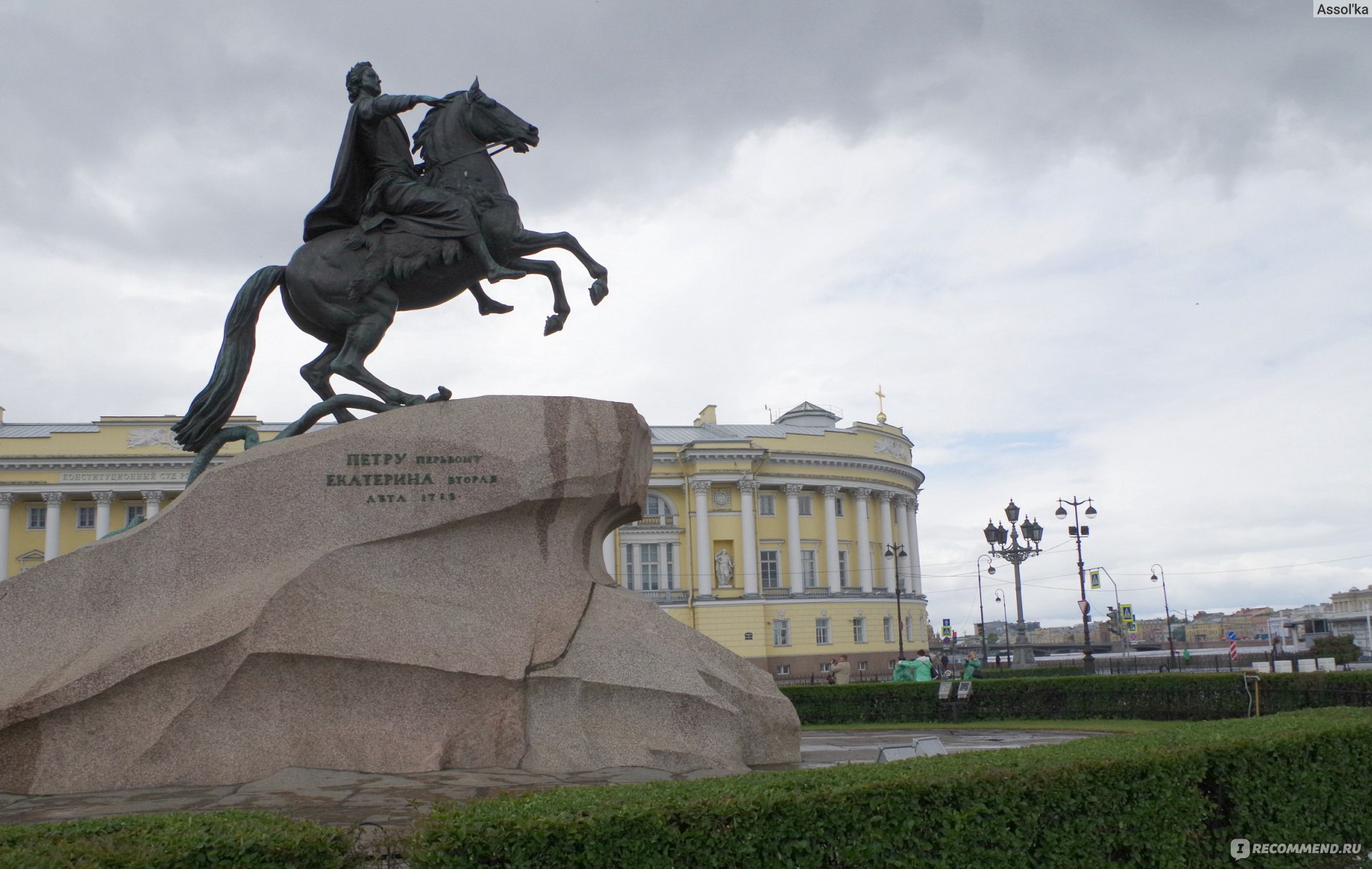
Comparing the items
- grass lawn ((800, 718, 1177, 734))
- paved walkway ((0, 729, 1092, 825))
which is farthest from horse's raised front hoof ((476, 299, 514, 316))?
grass lawn ((800, 718, 1177, 734))

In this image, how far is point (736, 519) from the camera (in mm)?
62438

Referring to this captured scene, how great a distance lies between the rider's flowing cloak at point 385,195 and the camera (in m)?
9.26

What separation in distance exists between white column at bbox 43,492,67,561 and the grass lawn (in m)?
50.3

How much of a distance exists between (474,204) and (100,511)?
54.0 m

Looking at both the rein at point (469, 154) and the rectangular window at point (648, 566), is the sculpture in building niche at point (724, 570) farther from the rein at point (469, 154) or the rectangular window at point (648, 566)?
the rein at point (469, 154)

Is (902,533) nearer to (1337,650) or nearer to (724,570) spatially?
(724,570)

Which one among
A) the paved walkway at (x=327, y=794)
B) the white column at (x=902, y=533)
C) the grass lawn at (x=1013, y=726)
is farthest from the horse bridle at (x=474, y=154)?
the white column at (x=902, y=533)

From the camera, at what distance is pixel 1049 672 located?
3078 cm

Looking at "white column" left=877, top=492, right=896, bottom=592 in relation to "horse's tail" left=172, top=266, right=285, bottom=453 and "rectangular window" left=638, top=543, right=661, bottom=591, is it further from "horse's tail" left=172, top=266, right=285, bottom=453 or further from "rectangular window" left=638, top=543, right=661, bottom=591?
"horse's tail" left=172, top=266, right=285, bottom=453

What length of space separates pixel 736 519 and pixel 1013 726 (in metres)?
46.7

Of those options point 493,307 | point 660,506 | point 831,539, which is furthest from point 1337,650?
point 493,307

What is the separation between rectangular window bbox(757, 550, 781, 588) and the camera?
63719 mm

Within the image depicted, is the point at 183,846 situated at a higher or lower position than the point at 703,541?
lower

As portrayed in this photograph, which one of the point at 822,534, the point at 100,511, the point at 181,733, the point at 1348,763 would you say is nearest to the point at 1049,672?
the point at 1348,763
